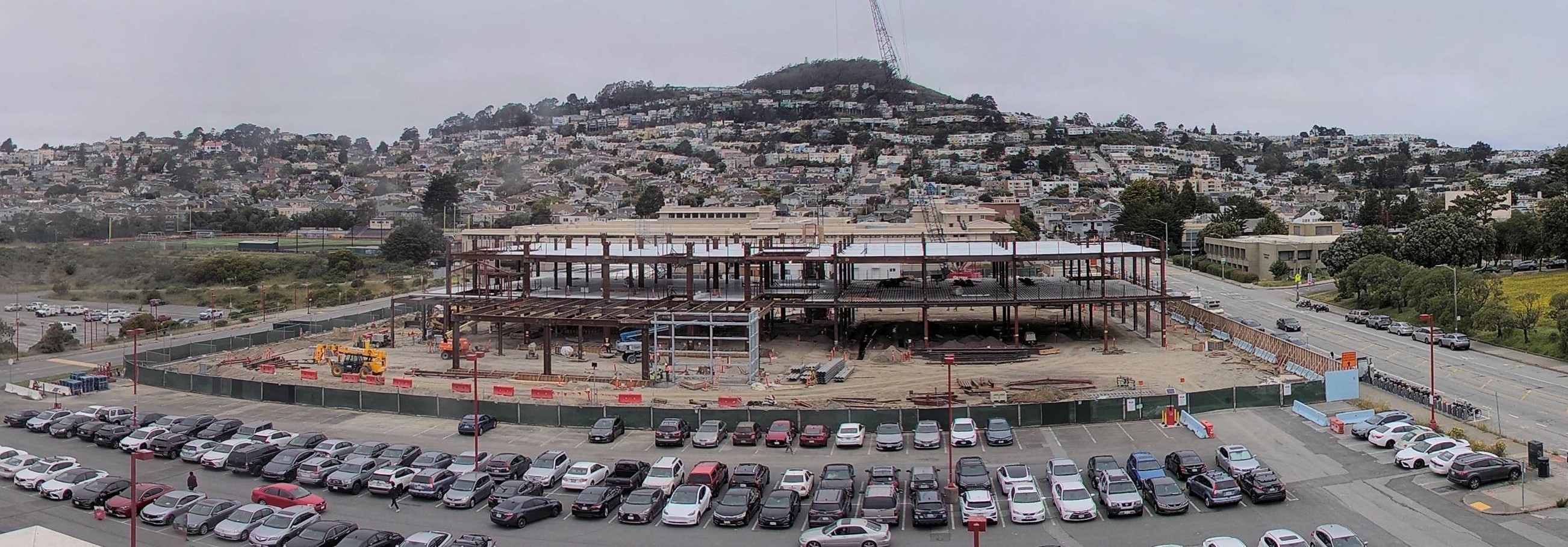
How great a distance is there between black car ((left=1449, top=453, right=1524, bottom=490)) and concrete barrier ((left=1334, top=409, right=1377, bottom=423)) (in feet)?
17.8

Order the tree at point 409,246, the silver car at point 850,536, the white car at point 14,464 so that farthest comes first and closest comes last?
the tree at point 409,246, the white car at point 14,464, the silver car at point 850,536

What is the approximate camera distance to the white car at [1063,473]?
Result: 23.6 meters

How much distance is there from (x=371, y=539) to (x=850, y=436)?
1346 cm

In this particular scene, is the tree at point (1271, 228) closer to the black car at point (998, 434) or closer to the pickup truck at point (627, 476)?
the black car at point (998, 434)

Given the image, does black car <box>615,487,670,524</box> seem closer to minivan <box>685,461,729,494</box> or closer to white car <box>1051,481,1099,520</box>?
minivan <box>685,461,729,494</box>

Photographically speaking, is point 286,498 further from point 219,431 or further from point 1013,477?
point 1013,477

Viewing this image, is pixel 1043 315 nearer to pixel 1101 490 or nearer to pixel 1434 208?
pixel 1101 490

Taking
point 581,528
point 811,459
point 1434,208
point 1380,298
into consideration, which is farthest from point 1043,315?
point 1434,208

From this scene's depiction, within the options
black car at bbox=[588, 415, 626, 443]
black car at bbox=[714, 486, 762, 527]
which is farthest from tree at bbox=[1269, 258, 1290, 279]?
black car at bbox=[714, 486, 762, 527]

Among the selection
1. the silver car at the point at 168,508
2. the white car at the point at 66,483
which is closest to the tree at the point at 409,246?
the white car at the point at 66,483

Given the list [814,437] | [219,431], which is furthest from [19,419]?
[814,437]

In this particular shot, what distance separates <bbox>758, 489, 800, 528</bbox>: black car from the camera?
2198cm

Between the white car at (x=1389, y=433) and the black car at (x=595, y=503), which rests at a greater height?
the white car at (x=1389, y=433)

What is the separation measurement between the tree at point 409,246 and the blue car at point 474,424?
88620mm
